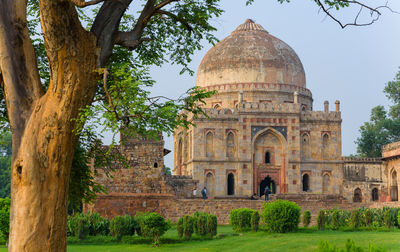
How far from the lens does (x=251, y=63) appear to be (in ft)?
123

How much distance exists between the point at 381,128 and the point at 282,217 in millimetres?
29181

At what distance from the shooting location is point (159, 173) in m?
21.3

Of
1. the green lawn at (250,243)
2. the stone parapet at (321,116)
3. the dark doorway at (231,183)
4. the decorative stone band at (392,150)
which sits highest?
the stone parapet at (321,116)

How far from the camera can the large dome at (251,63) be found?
37.5m

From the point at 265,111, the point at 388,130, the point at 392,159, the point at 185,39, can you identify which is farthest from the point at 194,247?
the point at 388,130

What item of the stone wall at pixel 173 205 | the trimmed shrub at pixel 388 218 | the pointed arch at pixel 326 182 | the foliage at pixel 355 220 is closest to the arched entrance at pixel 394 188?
the pointed arch at pixel 326 182

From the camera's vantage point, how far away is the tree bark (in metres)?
7.21

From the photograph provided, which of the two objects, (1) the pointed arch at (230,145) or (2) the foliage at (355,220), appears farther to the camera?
(1) the pointed arch at (230,145)

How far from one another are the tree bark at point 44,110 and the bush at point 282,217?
10.3 metres

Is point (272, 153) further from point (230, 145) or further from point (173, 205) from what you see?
point (173, 205)

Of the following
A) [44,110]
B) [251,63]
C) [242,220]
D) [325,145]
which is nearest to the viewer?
[44,110]

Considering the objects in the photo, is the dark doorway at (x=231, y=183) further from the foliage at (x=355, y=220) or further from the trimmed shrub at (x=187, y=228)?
the trimmed shrub at (x=187, y=228)

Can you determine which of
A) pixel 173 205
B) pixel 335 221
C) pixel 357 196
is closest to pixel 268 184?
pixel 357 196

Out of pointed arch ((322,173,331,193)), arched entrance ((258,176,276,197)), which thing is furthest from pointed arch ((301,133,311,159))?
arched entrance ((258,176,276,197))
